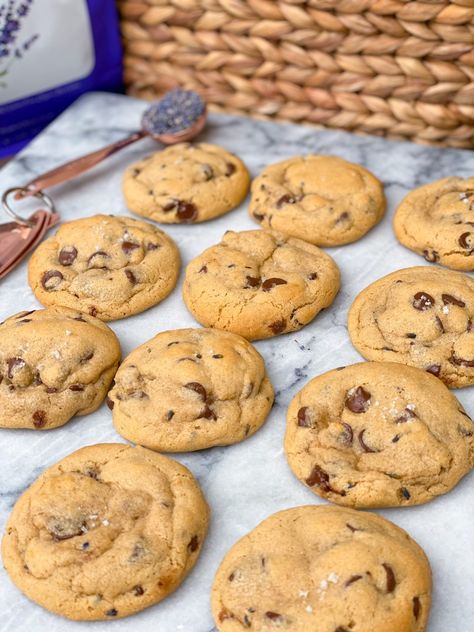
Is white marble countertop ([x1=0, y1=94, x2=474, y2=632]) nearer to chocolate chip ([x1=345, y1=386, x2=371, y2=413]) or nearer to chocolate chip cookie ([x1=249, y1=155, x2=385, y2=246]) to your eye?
chocolate chip cookie ([x1=249, y1=155, x2=385, y2=246])

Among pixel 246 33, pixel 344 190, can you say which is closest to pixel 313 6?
pixel 246 33

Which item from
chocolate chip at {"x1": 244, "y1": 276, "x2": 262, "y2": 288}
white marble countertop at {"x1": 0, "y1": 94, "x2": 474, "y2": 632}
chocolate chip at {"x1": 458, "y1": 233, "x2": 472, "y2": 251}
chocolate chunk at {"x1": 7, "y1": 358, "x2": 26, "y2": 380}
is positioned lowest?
white marble countertop at {"x1": 0, "y1": 94, "x2": 474, "y2": 632}

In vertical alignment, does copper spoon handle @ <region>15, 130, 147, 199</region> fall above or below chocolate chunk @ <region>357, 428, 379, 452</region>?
above

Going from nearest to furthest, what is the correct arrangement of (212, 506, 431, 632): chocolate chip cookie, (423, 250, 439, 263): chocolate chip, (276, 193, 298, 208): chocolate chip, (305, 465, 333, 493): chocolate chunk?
(212, 506, 431, 632): chocolate chip cookie
(305, 465, 333, 493): chocolate chunk
(423, 250, 439, 263): chocolate chip
(276, 193, 298, 208): chocolate chip

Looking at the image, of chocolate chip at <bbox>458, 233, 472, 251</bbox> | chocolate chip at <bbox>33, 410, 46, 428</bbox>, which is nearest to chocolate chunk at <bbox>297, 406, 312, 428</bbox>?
chocolate chip at <bbox>33, 410, 46, 428</bbox>

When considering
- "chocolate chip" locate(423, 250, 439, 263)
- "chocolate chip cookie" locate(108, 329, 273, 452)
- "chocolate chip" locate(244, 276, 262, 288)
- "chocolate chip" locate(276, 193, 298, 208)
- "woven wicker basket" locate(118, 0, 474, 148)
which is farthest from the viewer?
"woven wicker basket" locate(118, 0, 474, 148)

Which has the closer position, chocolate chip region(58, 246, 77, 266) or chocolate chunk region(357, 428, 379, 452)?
chocolate chunk region(357, 428, 379, 452)

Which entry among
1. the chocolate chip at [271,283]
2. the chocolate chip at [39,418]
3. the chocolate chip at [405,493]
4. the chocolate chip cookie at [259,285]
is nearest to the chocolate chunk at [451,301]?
the chocolate chip cookie at [259,285]

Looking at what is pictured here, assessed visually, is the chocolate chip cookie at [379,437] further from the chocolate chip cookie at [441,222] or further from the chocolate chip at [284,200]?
the chocolate chip at [284,200]
